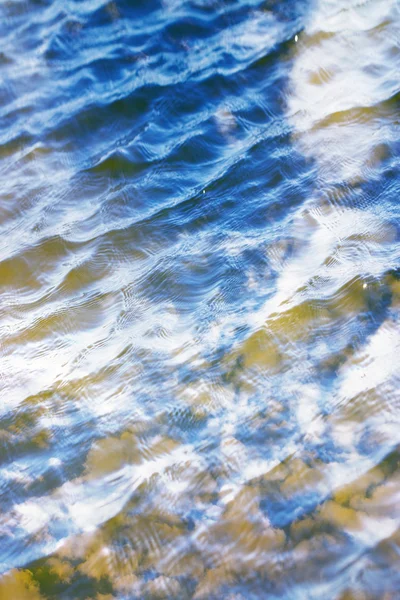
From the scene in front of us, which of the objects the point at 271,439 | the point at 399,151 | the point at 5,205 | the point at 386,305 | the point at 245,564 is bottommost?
the point at 245,564

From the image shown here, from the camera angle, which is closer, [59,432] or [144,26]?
[59,432]

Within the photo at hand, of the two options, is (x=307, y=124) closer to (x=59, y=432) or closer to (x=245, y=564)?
(x=59, y=432)

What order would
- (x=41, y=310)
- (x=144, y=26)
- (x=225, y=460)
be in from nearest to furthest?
1. (x=225, y=460)
2. (x=41, y=310)
3. (x=144, y=26)

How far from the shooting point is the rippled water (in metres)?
1.60

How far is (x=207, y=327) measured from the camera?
7.38 ft

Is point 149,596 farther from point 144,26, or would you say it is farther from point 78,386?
point 144,26

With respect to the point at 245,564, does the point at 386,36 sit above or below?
above

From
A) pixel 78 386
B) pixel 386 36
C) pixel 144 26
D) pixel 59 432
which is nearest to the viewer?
pixel 59 432

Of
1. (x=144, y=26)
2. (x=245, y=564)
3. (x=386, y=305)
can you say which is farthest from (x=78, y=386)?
(x=144, y=26)

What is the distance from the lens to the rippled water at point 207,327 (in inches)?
63.1

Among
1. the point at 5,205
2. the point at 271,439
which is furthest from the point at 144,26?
the point at 271,439

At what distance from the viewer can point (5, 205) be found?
3232 millimetres

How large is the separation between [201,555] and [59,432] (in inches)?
27.2

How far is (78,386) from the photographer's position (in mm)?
2107
